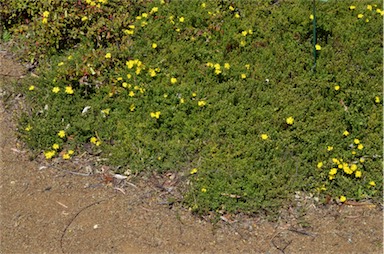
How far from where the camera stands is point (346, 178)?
14.6 feet

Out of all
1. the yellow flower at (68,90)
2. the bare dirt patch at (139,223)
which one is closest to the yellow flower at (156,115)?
the bare dirt patch at (139,223)

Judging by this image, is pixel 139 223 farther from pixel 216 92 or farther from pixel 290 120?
pixel 290 120

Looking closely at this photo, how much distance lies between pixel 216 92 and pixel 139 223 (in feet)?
4.98

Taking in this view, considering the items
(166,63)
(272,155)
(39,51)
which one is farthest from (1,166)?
(272,155)

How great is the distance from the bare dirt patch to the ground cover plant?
0.46ft

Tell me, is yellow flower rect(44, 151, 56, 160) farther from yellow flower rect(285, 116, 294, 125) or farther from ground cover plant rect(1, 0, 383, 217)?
yellow flower rect(285, 116, 294, 125)

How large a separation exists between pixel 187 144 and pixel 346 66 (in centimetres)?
183

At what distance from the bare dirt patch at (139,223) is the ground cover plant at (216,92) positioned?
0.46ft

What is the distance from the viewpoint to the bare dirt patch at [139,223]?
13.3 ft

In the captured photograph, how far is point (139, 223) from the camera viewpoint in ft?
13.8

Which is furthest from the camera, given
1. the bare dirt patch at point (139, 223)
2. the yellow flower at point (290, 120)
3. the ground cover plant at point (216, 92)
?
the yellow flower at point (290, 120)

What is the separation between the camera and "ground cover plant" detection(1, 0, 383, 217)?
4469 mm

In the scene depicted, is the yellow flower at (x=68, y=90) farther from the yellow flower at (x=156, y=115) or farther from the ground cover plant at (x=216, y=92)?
the yellow flower at (x=156, y=115)

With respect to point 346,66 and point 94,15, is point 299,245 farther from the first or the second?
point 94,15
